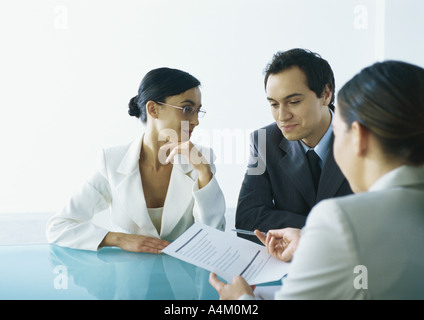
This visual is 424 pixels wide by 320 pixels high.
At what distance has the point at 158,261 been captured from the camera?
1.65 meters

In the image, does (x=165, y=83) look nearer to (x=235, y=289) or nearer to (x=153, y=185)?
(x=153, y=185)

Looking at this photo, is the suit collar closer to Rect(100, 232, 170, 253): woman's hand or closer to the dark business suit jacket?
the dark business suit jacket

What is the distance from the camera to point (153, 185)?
2.31 meters

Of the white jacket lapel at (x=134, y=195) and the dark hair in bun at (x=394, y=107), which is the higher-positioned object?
the dark hair in bun at (x=394, y=107)

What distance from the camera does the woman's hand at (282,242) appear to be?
58.1 inches

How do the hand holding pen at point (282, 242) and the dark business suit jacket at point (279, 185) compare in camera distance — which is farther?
the dark business suit jacket at point (279, 185)

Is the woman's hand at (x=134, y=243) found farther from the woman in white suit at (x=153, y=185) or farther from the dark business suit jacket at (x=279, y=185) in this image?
the dark business suit jacket at (x=279, y=185)

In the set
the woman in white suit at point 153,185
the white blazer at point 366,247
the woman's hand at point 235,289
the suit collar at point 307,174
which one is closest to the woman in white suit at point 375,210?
the white blazer at point 366,247

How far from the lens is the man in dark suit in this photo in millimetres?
2229

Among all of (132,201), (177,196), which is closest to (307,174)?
(177,196)

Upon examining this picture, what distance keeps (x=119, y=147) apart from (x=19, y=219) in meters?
2.60

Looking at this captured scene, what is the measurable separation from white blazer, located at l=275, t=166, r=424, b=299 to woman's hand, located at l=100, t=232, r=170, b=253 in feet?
3.02

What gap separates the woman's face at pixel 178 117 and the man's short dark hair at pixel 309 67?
1.62 feet
